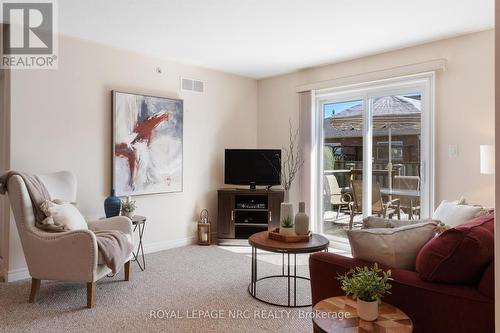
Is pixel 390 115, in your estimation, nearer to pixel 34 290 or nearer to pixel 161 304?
pixel 161 304

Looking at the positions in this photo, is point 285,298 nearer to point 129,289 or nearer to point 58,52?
point 129,289

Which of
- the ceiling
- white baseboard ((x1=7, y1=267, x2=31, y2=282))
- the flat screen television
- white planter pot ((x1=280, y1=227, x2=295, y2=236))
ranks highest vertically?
the ceiling

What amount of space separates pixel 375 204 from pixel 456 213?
1615 mm

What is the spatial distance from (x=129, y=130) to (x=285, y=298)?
2522 mm

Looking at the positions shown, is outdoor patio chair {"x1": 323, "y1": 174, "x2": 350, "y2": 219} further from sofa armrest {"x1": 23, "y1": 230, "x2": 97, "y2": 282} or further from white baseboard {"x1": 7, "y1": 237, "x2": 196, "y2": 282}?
sofa armrest {"x1": 23, "y1": 230, "x2": 97, "y2": 282}

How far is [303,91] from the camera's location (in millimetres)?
4766

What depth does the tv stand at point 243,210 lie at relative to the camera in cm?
466

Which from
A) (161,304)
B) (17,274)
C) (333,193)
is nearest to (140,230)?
(17,274)

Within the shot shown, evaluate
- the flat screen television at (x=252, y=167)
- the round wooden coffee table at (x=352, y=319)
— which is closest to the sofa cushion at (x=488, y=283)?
the round wooden coffee table at (x=352, y=319)

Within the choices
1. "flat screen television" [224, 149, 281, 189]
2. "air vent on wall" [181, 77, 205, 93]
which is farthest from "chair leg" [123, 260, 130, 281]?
"air vent on wall" [181, 77, 205, 93]

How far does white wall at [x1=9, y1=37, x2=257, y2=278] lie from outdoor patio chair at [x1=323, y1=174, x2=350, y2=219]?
141cm

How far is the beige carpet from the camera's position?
2385 millimetres

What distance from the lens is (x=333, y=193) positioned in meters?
4.71

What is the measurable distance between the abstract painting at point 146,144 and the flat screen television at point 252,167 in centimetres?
75
